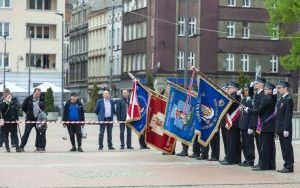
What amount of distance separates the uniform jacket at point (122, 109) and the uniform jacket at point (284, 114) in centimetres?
902

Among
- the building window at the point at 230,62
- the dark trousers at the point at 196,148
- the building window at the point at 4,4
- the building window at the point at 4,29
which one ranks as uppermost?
the building window at the point at 4,4

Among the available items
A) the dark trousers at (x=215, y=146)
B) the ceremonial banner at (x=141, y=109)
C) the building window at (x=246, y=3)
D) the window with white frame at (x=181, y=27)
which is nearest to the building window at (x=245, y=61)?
the building window at (x=246, y=3)

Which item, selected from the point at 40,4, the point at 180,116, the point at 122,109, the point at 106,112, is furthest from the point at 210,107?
the point at 40,4

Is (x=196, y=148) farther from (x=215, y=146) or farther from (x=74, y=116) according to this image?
(x=74, y=116)

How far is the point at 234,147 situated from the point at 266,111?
1.91 metres

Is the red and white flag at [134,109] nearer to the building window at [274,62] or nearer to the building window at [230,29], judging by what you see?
the building window at [230,29]

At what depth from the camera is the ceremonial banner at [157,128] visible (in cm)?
2419

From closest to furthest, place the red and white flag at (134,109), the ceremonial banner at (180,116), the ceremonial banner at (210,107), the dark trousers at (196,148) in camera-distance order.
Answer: the ceremonial banner at (210,107) < the ceremonial banner at (180,116) < the dark trousers at (196,148) < the red and white flag at (134,109)

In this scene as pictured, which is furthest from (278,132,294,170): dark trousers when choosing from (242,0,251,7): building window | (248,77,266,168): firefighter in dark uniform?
(242,0,251,7): building window

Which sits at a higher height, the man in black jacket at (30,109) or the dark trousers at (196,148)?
the man in black jacket at (30,109)

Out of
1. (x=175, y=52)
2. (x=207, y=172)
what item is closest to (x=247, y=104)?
(x=207, y=172)

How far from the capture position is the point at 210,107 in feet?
71.9

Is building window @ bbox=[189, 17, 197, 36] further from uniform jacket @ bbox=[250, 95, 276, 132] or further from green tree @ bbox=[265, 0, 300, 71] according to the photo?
uniform jacket @ bbox=[250, 95, 276, 132]

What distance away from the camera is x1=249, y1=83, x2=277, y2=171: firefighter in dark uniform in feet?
64.3
